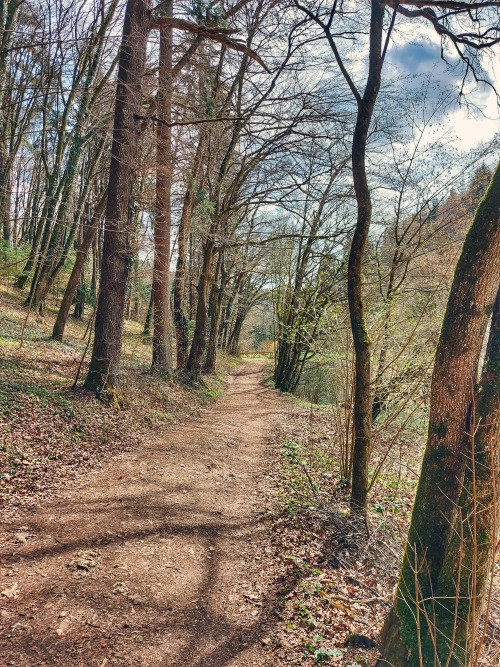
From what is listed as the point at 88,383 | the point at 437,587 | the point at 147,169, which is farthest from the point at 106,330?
the point at 437,587

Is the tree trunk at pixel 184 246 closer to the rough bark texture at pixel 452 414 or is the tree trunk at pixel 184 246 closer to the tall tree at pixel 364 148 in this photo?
the tall tree at pixel 364 148

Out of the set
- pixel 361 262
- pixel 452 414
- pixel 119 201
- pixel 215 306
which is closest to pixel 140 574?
pixel 452 414

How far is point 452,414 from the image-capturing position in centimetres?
253

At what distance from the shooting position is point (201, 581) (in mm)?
3289

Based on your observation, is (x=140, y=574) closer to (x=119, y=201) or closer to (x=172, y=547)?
(x=172, y=547)

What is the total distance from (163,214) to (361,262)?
728 cm

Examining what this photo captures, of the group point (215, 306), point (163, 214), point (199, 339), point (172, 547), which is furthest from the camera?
point (215, 306)

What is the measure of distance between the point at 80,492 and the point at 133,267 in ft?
24.1

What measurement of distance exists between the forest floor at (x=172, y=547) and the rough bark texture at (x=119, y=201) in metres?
0.84

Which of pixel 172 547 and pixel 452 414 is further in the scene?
pixel 172 547

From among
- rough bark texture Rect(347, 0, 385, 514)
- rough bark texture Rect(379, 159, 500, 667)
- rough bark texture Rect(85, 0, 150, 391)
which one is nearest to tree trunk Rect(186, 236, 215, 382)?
rough bark texture Rect(85, 0, 150, 391)

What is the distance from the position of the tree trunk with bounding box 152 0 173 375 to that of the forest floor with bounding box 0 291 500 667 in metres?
3.67

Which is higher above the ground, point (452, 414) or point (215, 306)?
point (215, 306)

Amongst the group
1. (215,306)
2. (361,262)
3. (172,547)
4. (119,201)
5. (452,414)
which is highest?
(119,201)
